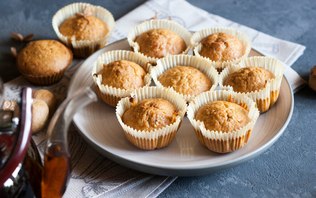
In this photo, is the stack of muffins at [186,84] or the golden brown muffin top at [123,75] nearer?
the stack of muffins at [186,84]

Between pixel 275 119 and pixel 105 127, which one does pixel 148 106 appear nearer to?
pixel 105 127

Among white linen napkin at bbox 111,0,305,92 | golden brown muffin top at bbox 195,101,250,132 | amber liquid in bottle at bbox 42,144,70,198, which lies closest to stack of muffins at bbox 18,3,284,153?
golden brown muffin top at bbox 195,101,250,132

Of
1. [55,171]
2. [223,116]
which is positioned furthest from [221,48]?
[55,171]

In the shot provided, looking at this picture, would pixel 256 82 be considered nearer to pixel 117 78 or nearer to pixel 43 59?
pixel 117 78

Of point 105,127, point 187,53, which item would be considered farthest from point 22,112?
point 187,53

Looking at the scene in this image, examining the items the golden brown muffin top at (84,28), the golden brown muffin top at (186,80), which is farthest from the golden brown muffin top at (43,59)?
the golden brown muffin top at (186,80)

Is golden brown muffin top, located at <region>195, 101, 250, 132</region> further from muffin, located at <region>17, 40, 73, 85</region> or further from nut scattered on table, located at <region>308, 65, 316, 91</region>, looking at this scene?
muffin, located at <region>17, 40, 73, 85</region>

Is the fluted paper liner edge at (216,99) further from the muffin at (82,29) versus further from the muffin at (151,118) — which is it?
the muffin at (82,29)
